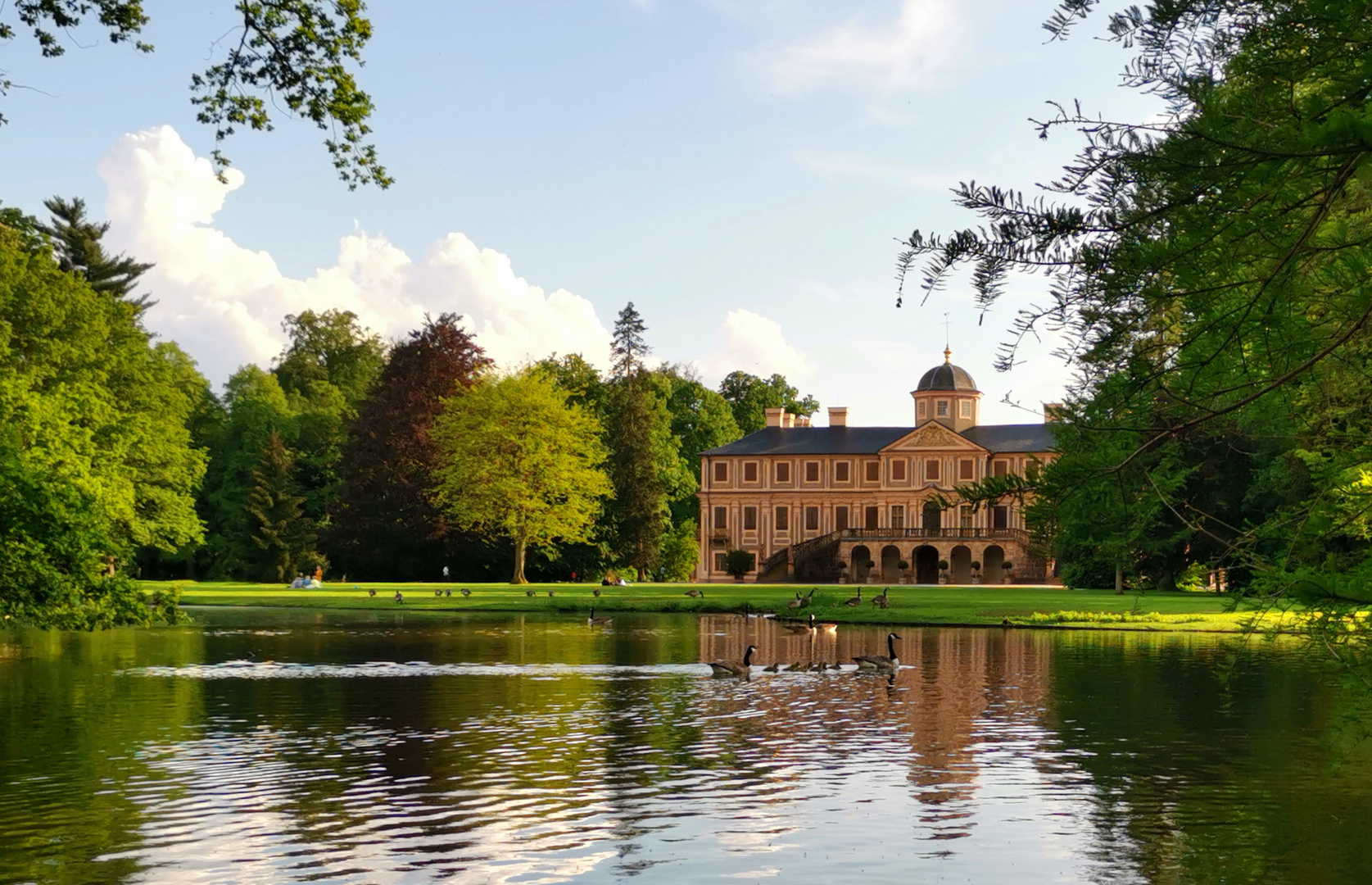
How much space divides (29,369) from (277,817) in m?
39.1

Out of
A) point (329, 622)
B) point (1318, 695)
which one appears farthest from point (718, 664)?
point (329, 622)

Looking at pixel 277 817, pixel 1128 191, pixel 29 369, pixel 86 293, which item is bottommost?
pixel 277 817

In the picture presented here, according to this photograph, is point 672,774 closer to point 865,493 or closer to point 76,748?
point 76,748

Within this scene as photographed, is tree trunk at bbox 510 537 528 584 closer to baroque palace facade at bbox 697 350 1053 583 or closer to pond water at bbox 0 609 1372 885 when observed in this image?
baroque palace facade at bbox 697 350 1053 583

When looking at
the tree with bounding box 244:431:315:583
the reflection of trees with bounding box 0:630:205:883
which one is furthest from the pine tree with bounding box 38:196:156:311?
the reflection of trees with bounding box 0:630:205:883

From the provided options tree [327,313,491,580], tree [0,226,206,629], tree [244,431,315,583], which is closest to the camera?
tree [0,226,206,629]

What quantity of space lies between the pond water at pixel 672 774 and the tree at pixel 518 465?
124 feet

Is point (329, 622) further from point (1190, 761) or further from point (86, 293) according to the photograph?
point (1190, 761)

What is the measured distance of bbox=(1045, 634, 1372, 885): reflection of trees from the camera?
955 centimetres

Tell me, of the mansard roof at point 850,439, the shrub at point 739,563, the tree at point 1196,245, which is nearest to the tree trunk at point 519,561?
the shrub at point 739,563

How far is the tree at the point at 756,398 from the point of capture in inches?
3698

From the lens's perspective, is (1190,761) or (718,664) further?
(718,664)

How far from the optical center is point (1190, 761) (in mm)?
13398

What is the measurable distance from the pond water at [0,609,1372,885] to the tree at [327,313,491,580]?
41.4 meters
